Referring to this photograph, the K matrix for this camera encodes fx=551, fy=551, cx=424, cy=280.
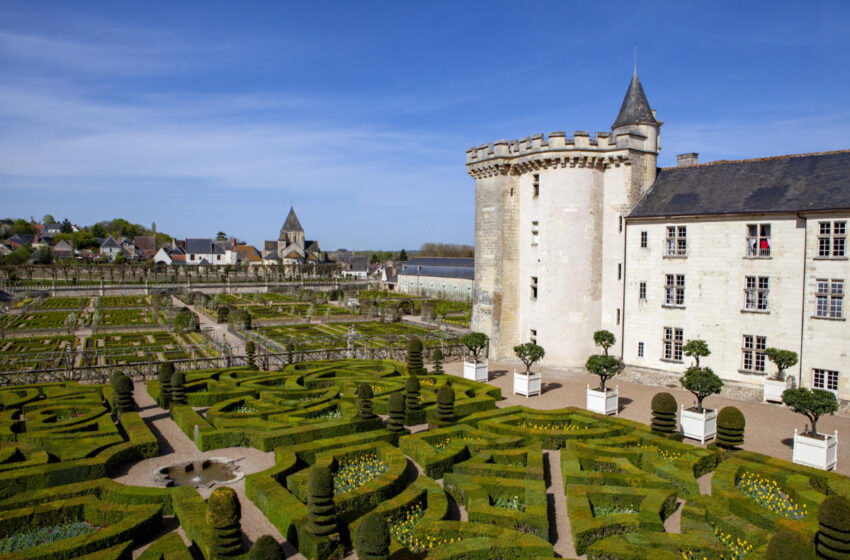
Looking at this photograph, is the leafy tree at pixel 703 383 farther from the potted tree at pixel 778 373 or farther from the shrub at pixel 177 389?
the shrub at pixel 177 389

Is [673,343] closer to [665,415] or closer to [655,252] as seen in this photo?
[655,252]

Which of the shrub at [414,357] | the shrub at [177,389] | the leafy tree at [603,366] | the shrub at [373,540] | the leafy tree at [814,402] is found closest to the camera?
the shrub at [373,540]

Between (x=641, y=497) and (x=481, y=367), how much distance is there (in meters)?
14.1

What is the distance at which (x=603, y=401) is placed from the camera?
2189cm

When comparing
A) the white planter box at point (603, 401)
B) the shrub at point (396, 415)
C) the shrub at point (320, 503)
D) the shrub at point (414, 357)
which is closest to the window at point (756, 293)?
the white planter box at point (603, 401)

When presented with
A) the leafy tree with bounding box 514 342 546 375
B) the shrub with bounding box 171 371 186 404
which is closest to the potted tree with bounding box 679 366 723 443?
the leafy tree with bounding box 514 342 546 375

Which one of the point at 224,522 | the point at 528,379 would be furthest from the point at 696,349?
the point at 224,522

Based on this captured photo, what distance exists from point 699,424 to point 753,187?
12.7m

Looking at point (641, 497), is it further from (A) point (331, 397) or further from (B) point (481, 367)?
(B) point (481, 367)

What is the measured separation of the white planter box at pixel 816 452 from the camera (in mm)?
15977

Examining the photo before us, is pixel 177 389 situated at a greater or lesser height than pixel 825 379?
lesser

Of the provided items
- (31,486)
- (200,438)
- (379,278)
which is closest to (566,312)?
(200,438)

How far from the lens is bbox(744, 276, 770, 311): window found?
944 inches

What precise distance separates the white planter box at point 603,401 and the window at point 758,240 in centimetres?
920
